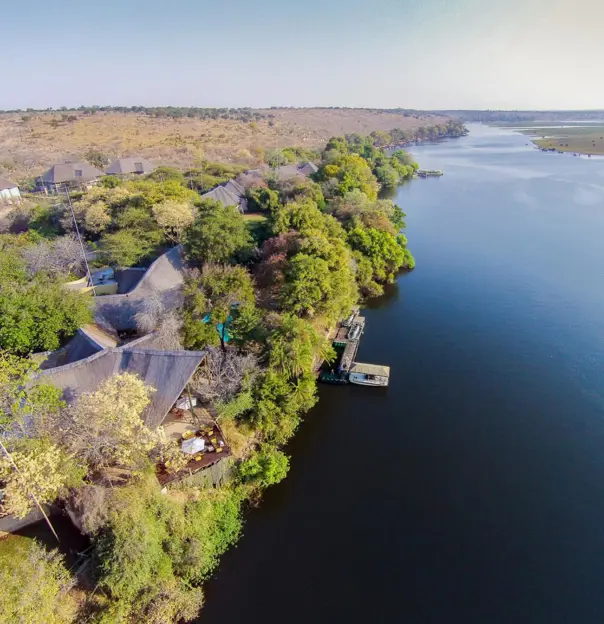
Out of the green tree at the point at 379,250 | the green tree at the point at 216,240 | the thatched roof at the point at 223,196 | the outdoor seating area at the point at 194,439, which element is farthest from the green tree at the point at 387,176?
Result: the outdoor seating area at the point at 194,439

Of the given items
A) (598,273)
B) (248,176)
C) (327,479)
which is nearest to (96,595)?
(327,479)

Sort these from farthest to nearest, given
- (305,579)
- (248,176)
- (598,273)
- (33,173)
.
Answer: (33,173) < (248,176) < (598,273) < (305,579)

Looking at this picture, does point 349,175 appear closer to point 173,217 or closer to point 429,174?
point 173,217

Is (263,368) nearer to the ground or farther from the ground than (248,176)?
nearer to the ground

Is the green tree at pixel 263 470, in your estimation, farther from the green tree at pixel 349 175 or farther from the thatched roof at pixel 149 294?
the green tree at pixel 349 175

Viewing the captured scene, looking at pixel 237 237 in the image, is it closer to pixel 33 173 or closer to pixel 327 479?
pixel 327 479

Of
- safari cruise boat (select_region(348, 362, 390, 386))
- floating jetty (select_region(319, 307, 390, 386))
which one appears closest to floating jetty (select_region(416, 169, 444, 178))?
floating jetty (select_region(319, 307, 390, 386))
